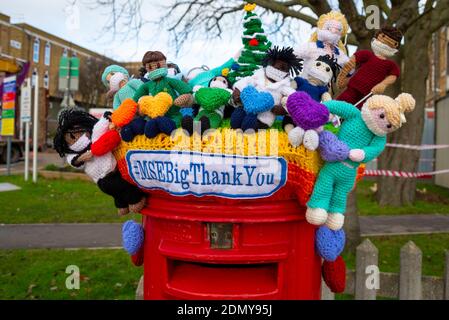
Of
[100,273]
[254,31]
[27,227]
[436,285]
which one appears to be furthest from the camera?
[27,227]

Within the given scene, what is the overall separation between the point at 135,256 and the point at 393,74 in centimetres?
153

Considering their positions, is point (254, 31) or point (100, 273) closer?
point (254, 31)

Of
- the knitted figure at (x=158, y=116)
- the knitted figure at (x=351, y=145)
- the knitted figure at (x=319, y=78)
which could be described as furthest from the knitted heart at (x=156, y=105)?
the knitted figure at (x=351, y=145)

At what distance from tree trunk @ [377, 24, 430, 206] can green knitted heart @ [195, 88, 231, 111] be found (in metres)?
8.03

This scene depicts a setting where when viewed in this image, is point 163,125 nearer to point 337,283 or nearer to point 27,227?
point 337,283

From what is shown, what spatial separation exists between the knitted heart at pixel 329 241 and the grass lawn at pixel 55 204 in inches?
234

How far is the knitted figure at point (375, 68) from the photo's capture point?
201 centimetres

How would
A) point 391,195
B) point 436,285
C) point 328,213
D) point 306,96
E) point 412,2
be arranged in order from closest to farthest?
point 306,96, point 328,213, point 436,285, point 412,2, point 391,195

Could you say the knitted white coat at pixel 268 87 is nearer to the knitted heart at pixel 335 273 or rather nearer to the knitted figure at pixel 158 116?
the knitted figure at pixel 158 116

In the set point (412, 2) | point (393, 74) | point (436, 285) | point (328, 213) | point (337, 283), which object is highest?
point (412, 2)

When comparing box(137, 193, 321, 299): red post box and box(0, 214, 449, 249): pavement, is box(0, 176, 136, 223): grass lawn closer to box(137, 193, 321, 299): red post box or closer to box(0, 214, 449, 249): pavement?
box(0, 214, 449, 249): pavement

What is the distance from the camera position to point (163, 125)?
1878mm

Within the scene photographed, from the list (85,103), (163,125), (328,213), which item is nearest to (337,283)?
(328,213)

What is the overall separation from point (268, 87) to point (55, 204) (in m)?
7.76
